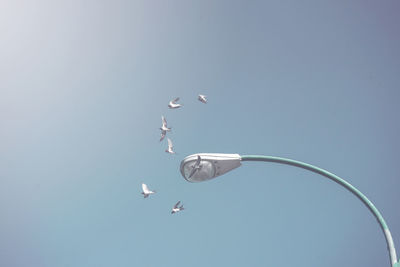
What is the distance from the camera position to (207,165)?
5766 millimetres

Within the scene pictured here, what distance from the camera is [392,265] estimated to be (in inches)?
170

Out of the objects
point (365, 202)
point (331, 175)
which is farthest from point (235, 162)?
point (365, 202)

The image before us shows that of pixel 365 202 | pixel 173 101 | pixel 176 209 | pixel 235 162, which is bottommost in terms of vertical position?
pixel 365 202

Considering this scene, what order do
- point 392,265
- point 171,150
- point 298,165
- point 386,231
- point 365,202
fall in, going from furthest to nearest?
point 171,150, point 298,165, point 365,202, point 386,231, point 392,265

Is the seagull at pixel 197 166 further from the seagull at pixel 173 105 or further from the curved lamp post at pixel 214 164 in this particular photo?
the seagull at pixel 173 105

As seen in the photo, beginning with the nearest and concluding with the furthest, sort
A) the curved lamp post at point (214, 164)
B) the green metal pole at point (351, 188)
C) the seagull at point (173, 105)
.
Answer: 1. the green metal pole at point (351, 188)
2. the curved lamp post at point (214, 164)
3. the seagull at point (173, 105)

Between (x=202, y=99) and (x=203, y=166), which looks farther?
(x=202, y=99)

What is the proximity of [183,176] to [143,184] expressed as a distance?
720 centimetres

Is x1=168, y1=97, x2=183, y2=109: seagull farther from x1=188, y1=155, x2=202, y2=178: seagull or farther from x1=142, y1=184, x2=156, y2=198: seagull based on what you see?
x1=188, y1=155, x2=202, y2=178: seagull

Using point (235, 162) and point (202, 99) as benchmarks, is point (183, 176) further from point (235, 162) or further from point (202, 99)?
point (202, 99)

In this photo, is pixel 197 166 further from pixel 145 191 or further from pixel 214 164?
pixel 145 191

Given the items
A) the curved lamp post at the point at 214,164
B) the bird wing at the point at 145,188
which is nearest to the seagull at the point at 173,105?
the bird wing at the point at 145,188

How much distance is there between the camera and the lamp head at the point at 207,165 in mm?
5707

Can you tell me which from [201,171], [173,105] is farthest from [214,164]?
[173,105]
